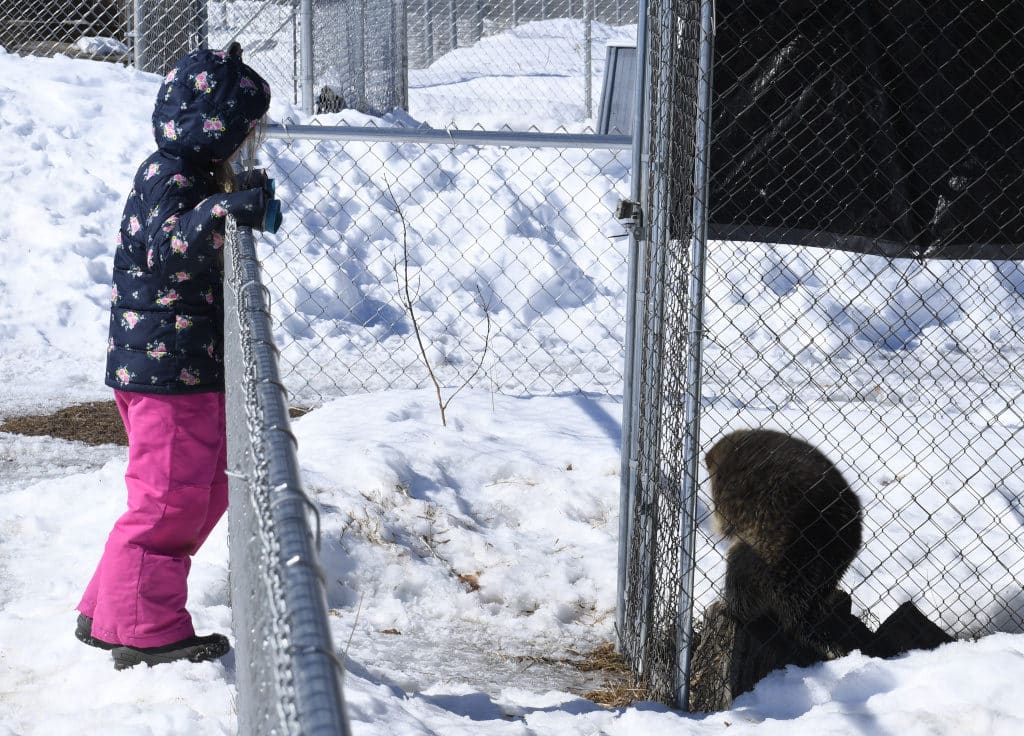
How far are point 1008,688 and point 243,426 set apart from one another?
2.47 metres

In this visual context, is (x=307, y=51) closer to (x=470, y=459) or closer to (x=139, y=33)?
(x=139, y=33)

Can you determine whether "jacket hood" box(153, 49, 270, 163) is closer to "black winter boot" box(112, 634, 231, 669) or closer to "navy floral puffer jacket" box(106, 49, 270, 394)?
"navy floral puffer jacket" box(106, 49, 270, 394)

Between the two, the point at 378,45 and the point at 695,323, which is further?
the point at 378,45

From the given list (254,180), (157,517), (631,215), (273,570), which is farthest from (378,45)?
(273,570)

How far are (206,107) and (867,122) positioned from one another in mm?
2571

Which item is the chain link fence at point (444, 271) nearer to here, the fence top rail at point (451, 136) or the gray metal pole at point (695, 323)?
the fence top rail at point (451, 136)

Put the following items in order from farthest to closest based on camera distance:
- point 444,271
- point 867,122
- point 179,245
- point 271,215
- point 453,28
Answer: point 453,28 → point 444,271 → point 867,122 → point 179,245 → point 271,215

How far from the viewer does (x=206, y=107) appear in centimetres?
266

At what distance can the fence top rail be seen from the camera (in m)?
4.75

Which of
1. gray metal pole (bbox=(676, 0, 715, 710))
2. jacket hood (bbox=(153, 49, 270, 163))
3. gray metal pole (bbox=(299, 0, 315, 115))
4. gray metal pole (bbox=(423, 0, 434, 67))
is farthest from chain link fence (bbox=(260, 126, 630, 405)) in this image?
gray metal pole (bbox=(423, 0, 434, 67))

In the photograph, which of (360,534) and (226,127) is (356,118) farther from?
(226,127)

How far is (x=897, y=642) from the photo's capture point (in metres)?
3.70

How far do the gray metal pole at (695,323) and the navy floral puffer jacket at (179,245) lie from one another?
50.3 inches

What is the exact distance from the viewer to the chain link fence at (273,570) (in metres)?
0.91
